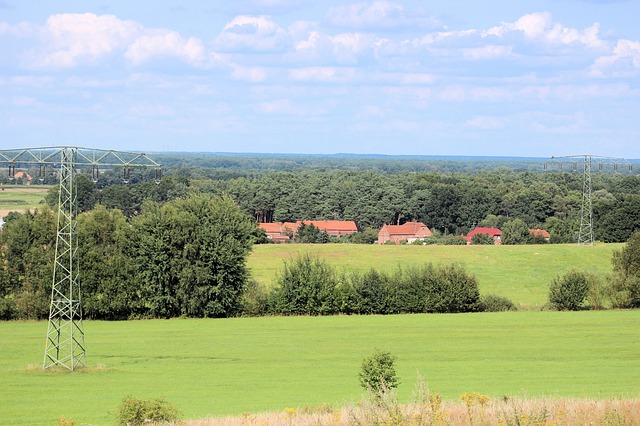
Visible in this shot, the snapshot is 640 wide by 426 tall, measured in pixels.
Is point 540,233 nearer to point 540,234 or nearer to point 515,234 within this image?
point 540,234

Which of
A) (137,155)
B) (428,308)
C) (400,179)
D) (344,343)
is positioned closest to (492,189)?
(400,179)

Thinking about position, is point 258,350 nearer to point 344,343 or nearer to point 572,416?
point 344,343

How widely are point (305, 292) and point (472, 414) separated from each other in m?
43.1

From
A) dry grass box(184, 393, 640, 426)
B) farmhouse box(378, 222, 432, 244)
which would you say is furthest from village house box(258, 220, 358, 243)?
dry grass box(184, 393, 640, 426)

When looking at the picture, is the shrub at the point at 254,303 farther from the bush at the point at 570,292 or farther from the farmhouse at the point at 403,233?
the farmhouse at the point at 403,233

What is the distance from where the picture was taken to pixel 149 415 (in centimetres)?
2175

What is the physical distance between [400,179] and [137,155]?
13574cm

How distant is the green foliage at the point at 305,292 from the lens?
62219mm

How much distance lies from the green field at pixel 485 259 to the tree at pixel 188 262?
15.3 meters

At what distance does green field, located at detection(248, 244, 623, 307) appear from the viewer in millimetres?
81875

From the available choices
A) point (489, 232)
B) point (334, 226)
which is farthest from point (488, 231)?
point (334, 226)

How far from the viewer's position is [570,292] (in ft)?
212

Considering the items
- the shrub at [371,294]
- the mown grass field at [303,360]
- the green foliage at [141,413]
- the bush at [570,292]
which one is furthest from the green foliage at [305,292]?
the green foliage at [141,413]

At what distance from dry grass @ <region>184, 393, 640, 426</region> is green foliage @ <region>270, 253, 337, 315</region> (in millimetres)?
40403
